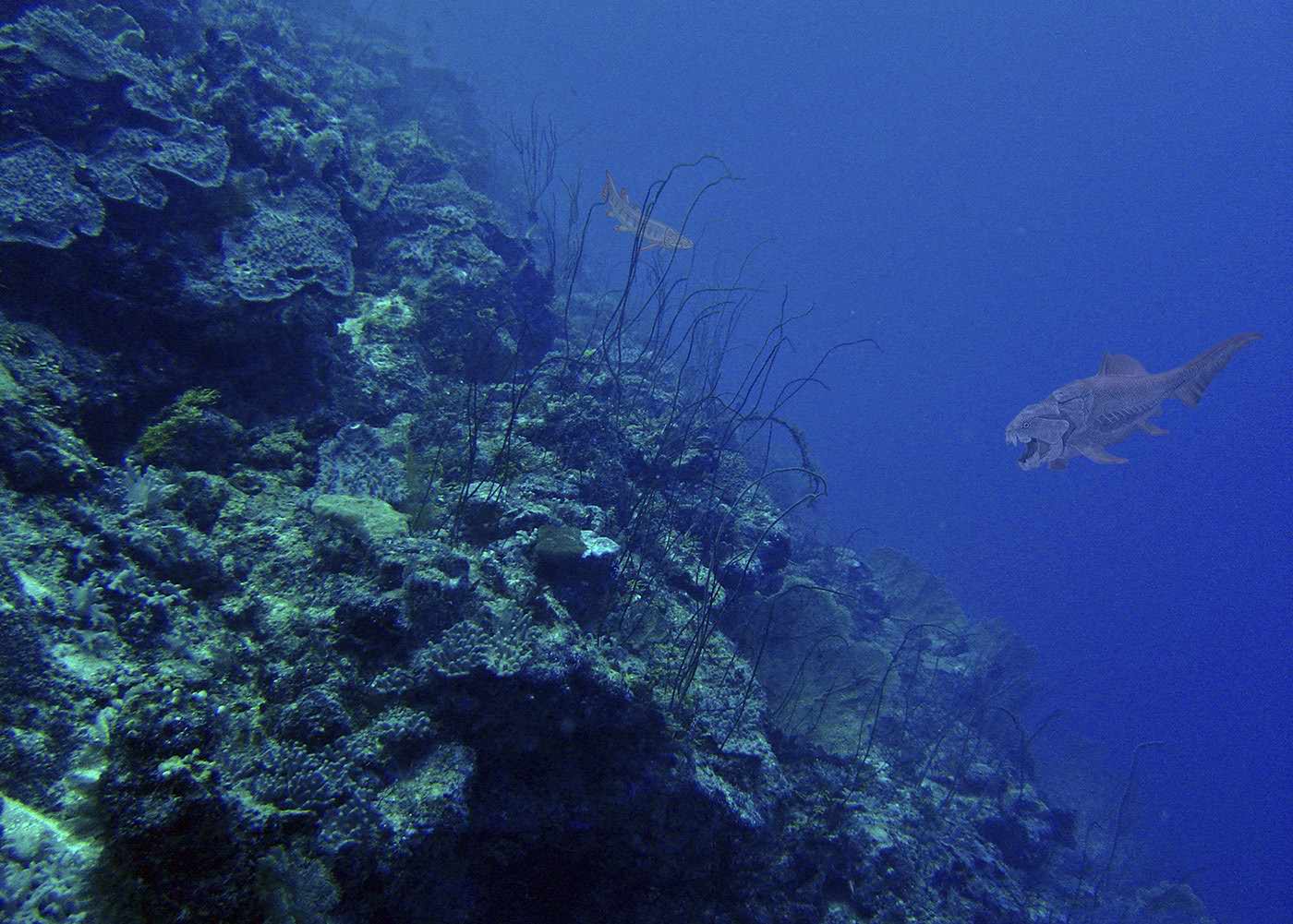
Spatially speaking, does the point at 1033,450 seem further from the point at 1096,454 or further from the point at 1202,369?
the point at 1202,369

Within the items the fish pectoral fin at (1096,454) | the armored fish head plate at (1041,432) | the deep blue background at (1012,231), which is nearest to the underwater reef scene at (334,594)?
the armored fish head plate at (1041,432)

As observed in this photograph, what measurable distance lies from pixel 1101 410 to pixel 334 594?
16.2 feet

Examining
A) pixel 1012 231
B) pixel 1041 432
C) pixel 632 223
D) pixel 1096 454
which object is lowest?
pixel 1041 432

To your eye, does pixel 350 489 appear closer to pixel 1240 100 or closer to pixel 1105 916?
pixel 1105 916

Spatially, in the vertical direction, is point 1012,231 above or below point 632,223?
above

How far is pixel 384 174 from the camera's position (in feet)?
25.8

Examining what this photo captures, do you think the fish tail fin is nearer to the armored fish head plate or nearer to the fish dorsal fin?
the fish dorsal fin

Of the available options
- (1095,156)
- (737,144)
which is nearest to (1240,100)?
(1095,156)

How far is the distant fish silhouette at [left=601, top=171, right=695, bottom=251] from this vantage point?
6113mm

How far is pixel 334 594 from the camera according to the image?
110 inches

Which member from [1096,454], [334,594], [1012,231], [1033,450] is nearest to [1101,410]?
[1096,454]

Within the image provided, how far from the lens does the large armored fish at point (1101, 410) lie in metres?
3.63

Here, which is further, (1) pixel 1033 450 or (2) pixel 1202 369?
(1) pixel 1033 450

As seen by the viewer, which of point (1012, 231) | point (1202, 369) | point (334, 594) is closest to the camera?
point (334, 594)
